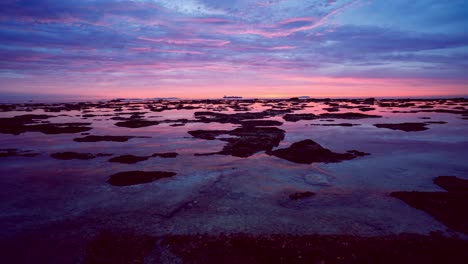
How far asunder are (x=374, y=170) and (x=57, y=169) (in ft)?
35.4

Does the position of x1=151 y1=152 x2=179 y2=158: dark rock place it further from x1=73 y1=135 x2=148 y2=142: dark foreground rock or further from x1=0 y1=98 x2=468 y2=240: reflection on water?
x1=73 y1=135 x2=148 y2=142: dark foreground rock

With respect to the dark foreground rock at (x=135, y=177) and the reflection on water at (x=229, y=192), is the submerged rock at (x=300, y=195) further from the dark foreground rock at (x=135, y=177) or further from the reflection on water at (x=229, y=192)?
the dark foreground rock at (x=135, y=177)

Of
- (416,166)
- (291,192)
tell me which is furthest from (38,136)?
(416,166)

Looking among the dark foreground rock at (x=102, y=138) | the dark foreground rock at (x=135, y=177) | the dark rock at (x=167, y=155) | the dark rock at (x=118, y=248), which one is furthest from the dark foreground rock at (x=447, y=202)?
the dark foreground rock at (x=102, y=138)

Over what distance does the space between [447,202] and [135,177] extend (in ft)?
26.8

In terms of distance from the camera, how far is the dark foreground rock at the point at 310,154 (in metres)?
10.5

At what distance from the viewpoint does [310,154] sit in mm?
11062

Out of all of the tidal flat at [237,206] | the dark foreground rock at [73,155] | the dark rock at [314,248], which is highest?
the dark foreground rock at [73,155]

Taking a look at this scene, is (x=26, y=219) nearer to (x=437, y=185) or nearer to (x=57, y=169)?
(x=57, y=169)

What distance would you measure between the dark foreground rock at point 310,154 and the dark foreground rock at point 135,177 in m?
4.66

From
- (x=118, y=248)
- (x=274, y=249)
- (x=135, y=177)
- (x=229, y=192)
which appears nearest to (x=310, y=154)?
(x=229, y=192)

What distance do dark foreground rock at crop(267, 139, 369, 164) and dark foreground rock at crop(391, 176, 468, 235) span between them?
11.8 ft

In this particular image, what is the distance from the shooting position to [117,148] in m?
13.3

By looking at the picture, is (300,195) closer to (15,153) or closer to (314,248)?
(314,248)
